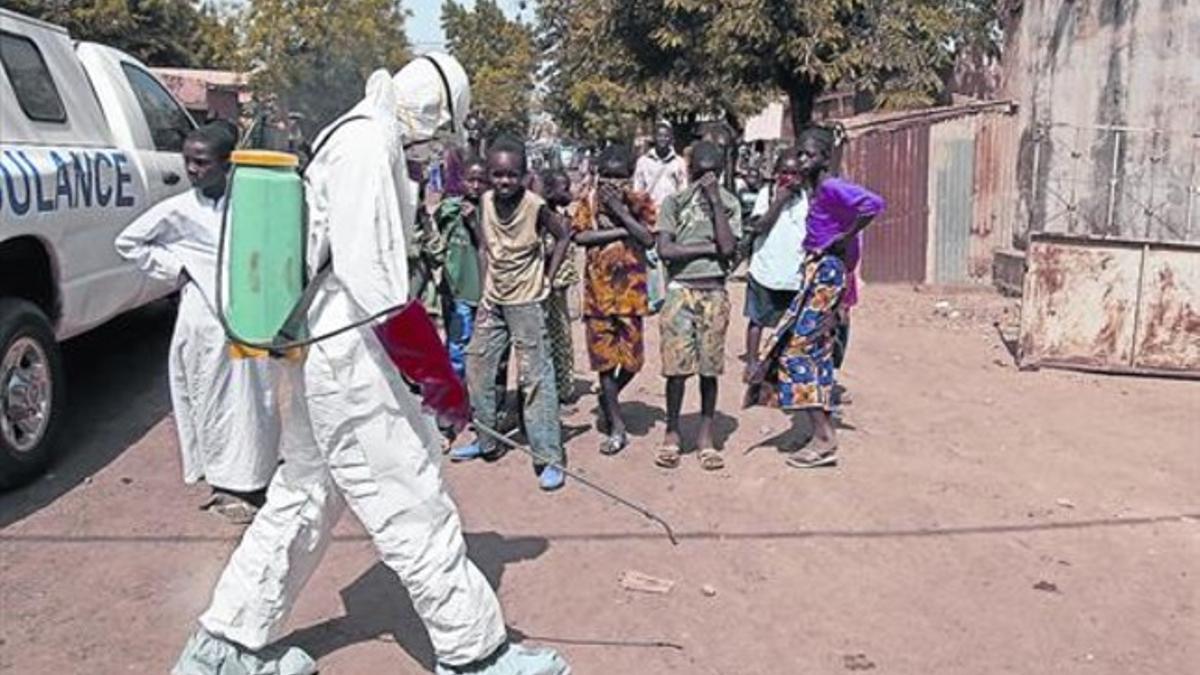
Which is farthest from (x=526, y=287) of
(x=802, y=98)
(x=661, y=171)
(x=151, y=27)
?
(x=151, y=27)

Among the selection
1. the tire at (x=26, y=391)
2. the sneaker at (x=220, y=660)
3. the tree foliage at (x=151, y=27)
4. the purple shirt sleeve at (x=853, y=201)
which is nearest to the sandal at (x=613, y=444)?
the purple shirt sleeve at (x=853, y=201)

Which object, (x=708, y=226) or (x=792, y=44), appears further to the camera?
(x=792, y=44)

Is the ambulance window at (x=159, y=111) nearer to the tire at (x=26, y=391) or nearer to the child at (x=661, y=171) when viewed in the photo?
the tire at (x=26, y=391)

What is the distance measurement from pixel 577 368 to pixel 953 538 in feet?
12.1

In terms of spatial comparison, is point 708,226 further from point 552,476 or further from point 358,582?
point 358,582

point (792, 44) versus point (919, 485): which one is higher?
point (792, 44)

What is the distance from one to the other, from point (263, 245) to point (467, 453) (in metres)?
2.84

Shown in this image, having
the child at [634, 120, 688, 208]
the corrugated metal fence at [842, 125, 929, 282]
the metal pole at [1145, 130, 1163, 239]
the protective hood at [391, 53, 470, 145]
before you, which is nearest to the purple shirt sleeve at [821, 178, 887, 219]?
the protective hood at [391, 53, 470, 145]

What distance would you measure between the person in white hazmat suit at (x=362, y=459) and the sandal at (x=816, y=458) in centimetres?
243

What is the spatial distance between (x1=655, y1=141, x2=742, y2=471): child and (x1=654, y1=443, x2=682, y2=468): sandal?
161 millimetres

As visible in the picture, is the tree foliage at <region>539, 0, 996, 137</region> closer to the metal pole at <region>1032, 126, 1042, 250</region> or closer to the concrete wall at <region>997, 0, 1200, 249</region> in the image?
the concrete wall at <region>997, 0, 1200, 249</region>

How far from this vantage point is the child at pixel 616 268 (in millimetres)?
5480

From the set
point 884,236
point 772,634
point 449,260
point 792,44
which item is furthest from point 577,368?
point 792,44

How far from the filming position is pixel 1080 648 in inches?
142
